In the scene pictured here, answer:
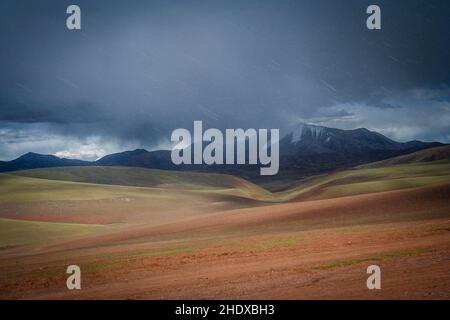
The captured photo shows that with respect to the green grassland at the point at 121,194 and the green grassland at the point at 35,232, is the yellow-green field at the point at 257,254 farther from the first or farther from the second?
the green grassland at the point at 121,194

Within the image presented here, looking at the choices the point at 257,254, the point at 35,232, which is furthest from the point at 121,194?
the point at 257,254

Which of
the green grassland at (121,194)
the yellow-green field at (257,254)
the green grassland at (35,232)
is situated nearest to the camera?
the yellow-green field at (257,254)

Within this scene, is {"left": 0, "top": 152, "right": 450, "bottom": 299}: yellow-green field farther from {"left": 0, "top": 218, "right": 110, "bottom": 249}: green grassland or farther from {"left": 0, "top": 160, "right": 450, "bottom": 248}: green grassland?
{"left": 0, "top": 160, "right": 450, "bottom": 248}: green grassland

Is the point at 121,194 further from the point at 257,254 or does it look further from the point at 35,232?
the point at 257,254

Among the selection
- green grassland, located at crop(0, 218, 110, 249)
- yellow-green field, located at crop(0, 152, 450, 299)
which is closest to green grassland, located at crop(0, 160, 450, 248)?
green grassland, located at crop(0, 218, 110, 249)

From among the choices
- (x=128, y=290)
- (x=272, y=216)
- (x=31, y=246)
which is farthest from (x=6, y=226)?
(x=128, y=290)

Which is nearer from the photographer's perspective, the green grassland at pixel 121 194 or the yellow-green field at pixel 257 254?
the yellow-green field at pixel 257 254

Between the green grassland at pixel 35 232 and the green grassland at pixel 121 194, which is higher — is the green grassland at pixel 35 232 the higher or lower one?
the lower one

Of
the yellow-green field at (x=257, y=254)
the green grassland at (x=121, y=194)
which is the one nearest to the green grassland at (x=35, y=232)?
the green grassland at (x=121, y=194)

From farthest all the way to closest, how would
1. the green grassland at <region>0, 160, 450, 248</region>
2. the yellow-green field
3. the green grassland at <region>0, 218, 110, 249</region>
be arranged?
the green grassland at <region>0, 160, 450, 248</region>, the green grassland at <region>0, 218, 110, 249</region>, the yellow-green field

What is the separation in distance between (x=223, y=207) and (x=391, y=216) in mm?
52374

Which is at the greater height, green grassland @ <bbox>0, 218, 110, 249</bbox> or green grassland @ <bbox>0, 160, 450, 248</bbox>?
green grassland @ <bbox>0, 160, 450, 248</bbox>

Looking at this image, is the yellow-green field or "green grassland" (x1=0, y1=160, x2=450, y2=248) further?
"green grassland" (x1=0, y1=160, x2=450, y2=248)

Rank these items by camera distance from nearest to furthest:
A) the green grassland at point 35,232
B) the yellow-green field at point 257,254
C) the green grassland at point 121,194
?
1. the yellow-green field at point 257,254
2. the green grassland at point 35,232
3. the green grassland at point 121,194
